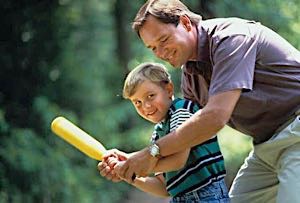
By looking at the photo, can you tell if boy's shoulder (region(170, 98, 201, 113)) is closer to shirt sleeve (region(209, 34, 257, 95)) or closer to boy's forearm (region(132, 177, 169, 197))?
shirt sleeve (region(209, 34, 257, 95))

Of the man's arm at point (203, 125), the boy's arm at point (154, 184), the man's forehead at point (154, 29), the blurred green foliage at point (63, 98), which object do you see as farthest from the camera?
the blurred green foliage at point (63, 98)

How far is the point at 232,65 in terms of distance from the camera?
2.65 m

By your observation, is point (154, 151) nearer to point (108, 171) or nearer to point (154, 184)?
point (108, 171)

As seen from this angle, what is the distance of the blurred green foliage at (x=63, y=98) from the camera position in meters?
5.03

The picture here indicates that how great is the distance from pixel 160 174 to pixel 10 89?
234cm

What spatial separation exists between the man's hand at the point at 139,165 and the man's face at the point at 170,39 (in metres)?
0.32

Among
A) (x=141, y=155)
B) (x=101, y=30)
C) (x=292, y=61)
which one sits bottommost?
(x=101, y=30)

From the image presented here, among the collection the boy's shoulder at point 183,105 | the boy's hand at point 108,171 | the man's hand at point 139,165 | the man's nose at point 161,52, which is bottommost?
the boy's hand at point 108,171

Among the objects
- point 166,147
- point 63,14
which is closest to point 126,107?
point 63,14

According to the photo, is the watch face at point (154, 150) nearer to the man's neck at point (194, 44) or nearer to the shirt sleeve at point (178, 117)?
the shirt sleeve at point (178, 117)

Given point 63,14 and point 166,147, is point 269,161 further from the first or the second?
point 63,14

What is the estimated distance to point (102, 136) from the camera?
5.30m

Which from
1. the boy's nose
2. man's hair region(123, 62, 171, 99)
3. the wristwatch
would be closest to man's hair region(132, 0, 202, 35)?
man's hair region(123, 62, 171, 99)

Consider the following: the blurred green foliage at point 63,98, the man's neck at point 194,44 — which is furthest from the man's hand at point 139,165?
the blurred green foliage at point 63,98
